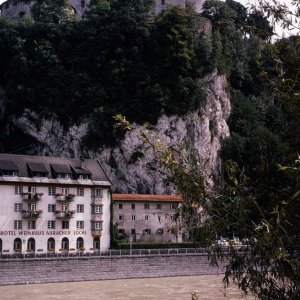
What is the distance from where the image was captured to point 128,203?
189 feet

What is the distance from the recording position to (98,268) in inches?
1751

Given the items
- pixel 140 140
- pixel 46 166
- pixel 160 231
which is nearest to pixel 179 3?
pixel 140 140

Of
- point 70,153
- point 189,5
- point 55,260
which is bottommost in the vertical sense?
point 55,260

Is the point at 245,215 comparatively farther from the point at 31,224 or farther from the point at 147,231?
the point at 147,231

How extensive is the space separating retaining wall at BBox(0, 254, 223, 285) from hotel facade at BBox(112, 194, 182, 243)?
8388 mm

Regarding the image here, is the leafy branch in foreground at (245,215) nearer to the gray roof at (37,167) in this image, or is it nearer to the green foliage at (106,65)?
the gray roof at (37,167)

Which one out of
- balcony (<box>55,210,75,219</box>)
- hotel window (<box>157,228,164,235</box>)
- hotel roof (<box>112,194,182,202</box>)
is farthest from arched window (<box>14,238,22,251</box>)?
hotel window (<box>157,228,164,235</box>)

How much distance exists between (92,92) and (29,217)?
19.8 m

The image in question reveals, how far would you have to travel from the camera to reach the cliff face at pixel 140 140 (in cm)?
6172

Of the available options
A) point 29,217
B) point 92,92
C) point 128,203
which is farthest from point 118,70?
point 29,217

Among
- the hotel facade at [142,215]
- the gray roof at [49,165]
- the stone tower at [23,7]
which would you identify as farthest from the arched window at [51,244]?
the stone tower at [23,7]

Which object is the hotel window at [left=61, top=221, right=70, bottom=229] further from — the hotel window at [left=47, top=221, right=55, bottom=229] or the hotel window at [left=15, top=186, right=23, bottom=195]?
the hotel window at [left=15, top=186, right=23, bottom=195]

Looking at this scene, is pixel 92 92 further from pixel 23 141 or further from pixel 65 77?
pixel 23 141

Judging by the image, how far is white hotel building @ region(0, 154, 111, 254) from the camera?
156 feet
